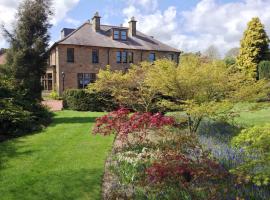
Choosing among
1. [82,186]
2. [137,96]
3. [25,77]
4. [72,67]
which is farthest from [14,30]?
[72,67]

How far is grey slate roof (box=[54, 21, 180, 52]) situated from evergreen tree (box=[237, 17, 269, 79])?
8.13 metres

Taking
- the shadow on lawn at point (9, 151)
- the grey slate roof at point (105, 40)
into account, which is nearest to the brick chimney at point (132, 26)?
the grey slate roof at point (105, 40)

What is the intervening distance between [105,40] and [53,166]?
2689 cm

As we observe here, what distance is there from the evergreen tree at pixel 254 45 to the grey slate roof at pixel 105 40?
26.7 feet

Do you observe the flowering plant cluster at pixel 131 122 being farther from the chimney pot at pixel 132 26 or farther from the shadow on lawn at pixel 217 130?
the chimney pot at pixel 132 26

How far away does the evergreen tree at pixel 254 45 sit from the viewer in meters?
31.5

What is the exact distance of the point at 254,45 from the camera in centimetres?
3166

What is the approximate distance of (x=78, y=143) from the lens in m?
10.0

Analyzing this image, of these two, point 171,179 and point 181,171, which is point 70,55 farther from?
point 181,171

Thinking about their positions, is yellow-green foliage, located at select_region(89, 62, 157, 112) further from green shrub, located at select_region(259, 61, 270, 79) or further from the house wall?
green shrub, located at select_region(259, 61, 270, 79)

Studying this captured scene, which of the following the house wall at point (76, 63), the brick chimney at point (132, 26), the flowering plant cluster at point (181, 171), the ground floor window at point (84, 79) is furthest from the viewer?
the brick chimney at point (132, 26)

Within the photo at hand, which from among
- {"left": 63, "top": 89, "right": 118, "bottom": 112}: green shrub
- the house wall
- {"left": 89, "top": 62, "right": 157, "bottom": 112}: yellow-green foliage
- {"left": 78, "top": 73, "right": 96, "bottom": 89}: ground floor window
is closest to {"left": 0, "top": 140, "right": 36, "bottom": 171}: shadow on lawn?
{"left": 89, "top": 62, "right": 157, "bottom": 112}: yellow-green foliage

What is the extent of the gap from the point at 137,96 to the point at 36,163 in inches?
374

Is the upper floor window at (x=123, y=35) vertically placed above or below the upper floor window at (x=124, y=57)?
above
